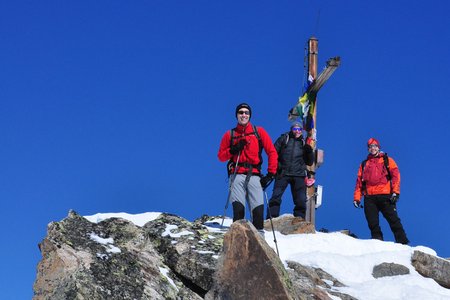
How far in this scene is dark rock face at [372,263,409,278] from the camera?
10477 millimetres

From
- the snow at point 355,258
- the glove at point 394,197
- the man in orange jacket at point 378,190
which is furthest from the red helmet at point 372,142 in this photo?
the snow at point 355,258

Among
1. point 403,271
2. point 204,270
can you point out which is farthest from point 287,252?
point 204,270

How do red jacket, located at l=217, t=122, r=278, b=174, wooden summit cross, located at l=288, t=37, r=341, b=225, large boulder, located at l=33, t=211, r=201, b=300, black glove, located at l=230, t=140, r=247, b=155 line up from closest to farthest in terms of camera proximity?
large boulder, located at l=33, t=211, r=201, b=300, black glove, located at l=230, t=140, r=247, b=155, red jacket, located at l=217, t=122, r=278, b=174, wooden summit cross, located at l=288, t=37, r=341, b=225

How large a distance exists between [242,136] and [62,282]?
453 cm

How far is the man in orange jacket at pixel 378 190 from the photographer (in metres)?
13.7

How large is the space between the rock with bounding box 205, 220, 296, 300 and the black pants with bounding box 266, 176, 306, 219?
6099 millimetres

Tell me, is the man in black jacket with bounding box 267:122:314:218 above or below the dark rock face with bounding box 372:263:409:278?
above

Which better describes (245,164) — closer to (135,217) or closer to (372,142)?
(135,217)

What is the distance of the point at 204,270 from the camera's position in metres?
7.47

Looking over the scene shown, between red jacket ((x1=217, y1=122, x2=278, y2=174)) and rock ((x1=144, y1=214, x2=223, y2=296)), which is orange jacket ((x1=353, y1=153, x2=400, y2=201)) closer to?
red jacket ((x1=217, y1=122, x2=278, y2=174))

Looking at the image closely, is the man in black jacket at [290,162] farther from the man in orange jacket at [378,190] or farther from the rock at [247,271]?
the rock at [247,271]

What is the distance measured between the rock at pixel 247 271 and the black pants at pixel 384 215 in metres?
7.13

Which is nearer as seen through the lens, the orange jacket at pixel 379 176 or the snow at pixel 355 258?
the snow at pixel 355 258

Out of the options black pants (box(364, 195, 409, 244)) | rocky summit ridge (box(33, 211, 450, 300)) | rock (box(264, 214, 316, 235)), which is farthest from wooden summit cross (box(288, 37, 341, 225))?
rocky summit ridge (box(33, 211, 450, 300))
